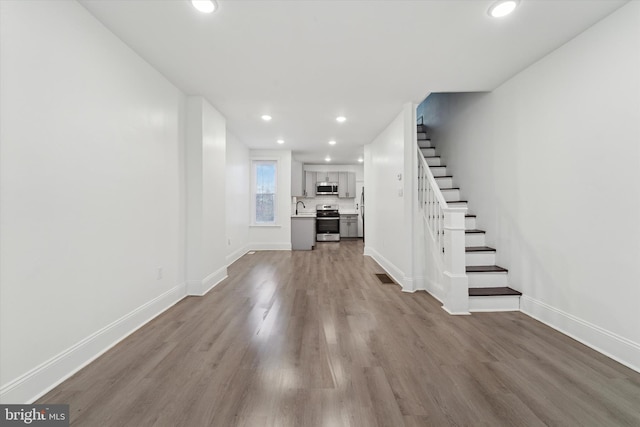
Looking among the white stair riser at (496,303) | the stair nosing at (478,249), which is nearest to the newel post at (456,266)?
the white stair riser at (496,303)

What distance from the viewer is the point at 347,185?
8336mm

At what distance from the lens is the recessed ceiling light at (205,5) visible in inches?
67.7

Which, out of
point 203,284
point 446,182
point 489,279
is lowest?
point 203,284

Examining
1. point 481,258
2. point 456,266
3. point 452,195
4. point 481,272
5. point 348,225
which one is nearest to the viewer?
point 456,266

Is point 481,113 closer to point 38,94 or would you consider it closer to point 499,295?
point 499,295

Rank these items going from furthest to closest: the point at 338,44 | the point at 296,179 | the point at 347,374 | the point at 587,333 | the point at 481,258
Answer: the point at 296,179
the point at 481,258
the point at 338,44
the point at 587,333
the point at 347,374

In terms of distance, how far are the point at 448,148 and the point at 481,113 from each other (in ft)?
2.92

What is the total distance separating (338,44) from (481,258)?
Answer: 2.89 meters

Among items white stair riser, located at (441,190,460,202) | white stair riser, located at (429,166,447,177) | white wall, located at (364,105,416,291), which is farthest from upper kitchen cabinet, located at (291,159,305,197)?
white stair riser, located at (441,190,460,202)

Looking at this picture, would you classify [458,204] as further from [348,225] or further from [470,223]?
[348,225]

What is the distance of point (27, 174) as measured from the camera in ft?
4.73

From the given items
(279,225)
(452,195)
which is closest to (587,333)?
(452,195)

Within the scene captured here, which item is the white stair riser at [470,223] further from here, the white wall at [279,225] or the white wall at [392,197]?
the white wall at [279,225]

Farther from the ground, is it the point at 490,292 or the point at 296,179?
the point at 296,179
